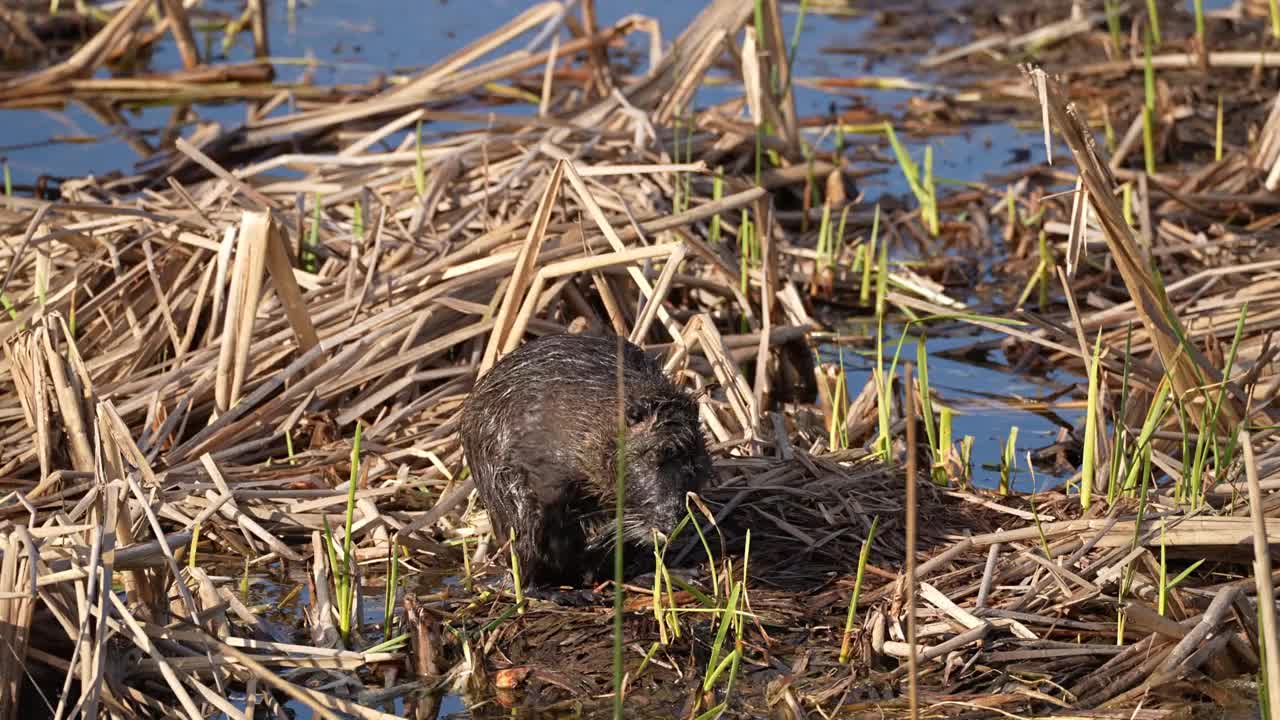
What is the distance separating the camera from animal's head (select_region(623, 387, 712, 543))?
4.21 meters

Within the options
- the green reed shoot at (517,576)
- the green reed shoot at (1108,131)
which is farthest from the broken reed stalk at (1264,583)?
the green reed shoot at (1108,131)

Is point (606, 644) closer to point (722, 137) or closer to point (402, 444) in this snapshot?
point (402, 444)

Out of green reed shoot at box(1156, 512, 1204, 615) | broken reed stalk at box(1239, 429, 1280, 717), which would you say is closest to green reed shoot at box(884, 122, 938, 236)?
→ green reed shoot at box(1156, 512, 1204, 615)

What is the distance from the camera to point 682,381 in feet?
17.3

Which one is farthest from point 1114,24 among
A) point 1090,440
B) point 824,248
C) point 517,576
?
point 517,576

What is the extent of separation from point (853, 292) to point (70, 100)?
5.39m

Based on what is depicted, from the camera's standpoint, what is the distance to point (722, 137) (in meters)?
8.03

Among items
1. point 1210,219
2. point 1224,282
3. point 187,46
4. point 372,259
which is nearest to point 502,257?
point 372,259

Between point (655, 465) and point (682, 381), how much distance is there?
3.54ft

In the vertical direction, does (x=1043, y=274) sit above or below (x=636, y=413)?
below

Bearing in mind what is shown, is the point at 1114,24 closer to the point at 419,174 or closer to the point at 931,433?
Result: the point at 419,174

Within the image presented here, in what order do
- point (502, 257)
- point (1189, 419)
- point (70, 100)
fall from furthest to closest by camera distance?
1. point (70, 100)
2. point (502, 257)
3. point (1189, 419)

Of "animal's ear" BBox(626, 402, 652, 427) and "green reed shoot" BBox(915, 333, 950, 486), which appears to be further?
"green reed shoot" BBox(915, 333, 950, 486)

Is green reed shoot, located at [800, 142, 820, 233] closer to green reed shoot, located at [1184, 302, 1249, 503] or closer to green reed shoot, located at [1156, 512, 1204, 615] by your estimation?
green reed shoot, located at [1184, 302, 1249, 503]
